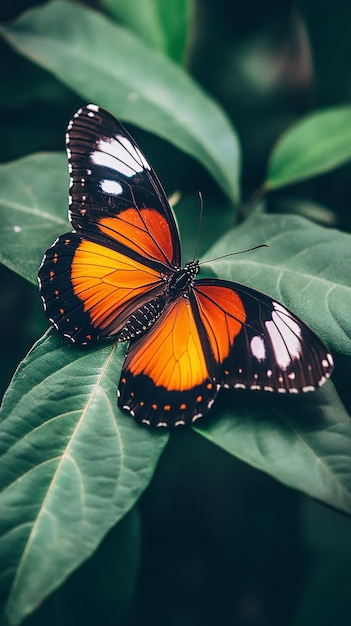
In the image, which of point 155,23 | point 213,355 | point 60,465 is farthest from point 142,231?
point 155,23

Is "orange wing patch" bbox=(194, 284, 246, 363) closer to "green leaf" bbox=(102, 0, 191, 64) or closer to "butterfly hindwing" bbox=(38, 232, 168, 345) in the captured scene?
"butterfly hindwing" bbox=(38, 232, 168, 345)

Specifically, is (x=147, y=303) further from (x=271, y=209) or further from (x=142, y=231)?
(x=271, y=209)

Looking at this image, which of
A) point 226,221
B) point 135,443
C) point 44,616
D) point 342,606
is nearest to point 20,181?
point 226,221

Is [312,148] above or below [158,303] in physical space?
above

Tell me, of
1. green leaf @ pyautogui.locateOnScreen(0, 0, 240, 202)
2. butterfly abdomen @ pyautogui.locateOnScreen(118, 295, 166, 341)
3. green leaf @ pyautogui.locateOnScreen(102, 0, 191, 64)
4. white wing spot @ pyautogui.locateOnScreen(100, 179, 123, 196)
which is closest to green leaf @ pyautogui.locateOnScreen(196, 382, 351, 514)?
butterfly abdomen @ pyautogui.locateOnScreen(118, 295, 166, 341)

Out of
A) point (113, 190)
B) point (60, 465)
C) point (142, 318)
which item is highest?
point (113, 190)

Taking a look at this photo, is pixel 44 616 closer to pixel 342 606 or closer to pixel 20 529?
pixel 20 529

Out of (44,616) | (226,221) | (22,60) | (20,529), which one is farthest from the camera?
(22,60)

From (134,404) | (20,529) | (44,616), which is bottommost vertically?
(44,616)
